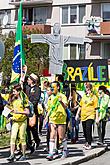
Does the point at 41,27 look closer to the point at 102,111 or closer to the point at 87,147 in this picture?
the point at 102,111

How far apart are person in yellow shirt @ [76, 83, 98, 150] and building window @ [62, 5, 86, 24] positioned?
111ft

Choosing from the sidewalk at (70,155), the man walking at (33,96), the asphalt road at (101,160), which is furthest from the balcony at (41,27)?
the asphalt road at (101,160)

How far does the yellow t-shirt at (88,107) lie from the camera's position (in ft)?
46.3

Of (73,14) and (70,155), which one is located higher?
(73,14)

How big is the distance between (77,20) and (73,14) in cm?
66

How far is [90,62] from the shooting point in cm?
1764

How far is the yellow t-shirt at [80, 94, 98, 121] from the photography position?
14.1 metres

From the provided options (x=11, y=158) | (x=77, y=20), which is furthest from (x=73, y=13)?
(x=11, y=158)

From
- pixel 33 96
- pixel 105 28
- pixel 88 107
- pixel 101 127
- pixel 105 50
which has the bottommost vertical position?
pixel 101 127

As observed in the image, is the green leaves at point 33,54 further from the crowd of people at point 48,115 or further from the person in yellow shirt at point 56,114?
the person in yellow shirt at point 56,114

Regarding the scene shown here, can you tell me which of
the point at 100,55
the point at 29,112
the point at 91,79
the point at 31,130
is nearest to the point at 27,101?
the point at 29,112

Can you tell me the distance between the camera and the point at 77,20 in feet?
157

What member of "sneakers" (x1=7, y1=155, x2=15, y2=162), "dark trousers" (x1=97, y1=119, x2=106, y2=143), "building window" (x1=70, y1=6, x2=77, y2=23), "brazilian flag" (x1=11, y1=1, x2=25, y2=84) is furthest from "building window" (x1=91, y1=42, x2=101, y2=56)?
"sneakers" (x1=7, y1=155, x2=15, y2=162)

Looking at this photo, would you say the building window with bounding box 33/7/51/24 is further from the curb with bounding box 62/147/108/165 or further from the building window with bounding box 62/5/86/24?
the curb with bounding box 62/147/108/165
